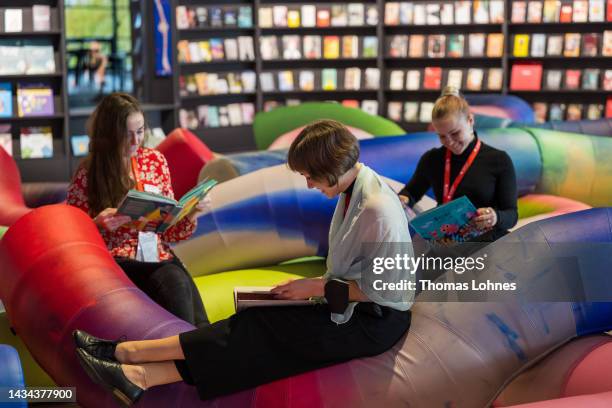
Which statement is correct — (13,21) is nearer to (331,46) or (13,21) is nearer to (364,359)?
(331,46)

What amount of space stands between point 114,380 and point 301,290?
65 centimetres

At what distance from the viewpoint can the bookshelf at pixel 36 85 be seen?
30.1 ft

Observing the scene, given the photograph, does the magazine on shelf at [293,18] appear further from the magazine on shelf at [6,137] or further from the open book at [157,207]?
the open book at [157,207]

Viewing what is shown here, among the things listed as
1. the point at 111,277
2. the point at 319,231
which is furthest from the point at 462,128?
the point at 111,277

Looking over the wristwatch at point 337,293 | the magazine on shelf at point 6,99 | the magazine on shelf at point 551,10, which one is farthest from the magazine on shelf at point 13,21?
the wristwatch at point 337,293

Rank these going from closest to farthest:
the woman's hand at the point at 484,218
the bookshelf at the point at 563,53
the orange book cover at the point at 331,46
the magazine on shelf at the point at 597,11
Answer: the woman's hand at the point at 484,218, the magazine on shelf at the point at 597,11, the bookshelf at the point at 563,53, the orange book cover at the point at 331,46

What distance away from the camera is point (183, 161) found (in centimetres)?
599

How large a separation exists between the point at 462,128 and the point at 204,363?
1.60 m

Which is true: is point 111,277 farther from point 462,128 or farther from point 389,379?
point 462,128

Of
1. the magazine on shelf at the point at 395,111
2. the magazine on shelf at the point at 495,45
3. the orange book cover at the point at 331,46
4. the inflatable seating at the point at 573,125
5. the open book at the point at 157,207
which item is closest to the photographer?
the open book at the point at 157,207

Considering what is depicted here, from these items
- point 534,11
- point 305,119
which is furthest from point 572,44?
point 305,119

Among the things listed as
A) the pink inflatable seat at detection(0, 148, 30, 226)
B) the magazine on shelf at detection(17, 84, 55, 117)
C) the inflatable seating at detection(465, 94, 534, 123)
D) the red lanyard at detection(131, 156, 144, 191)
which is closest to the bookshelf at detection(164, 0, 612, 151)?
the magazine on shelf at detection(17, 84, 55, 117)

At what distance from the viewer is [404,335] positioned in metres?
2.98

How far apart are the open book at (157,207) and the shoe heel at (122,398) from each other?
76cm
